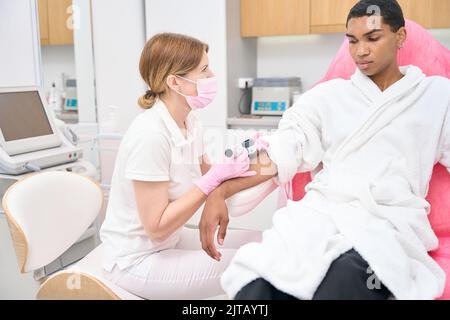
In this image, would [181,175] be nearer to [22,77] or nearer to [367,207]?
[367,207]

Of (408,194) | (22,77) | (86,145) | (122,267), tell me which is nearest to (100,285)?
(122,267)

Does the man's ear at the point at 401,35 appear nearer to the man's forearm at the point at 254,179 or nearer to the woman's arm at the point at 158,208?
the man's forearm at the point at 254,179

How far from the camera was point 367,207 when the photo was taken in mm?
1238

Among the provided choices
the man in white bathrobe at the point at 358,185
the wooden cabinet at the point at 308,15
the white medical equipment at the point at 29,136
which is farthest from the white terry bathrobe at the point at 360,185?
the wooden cabinet at the point at 308,15

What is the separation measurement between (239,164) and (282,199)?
0.36m

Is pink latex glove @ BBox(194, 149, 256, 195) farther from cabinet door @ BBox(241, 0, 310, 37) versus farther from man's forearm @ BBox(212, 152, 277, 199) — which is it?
cabinet door @ BBox(241, 0, 310, 37)

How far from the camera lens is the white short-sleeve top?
4.20ft

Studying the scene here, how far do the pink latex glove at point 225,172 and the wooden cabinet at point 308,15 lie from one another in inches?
69.8

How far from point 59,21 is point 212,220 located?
1945 millimetres

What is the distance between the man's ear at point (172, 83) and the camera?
55.3 inches

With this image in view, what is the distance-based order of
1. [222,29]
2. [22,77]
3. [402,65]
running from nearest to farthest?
[402,65], [22,77], [222,29]

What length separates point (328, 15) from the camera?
2879 mm

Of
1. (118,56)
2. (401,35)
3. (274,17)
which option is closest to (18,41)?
(118,56)

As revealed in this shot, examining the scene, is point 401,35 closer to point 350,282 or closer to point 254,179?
point 254,179
